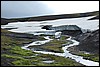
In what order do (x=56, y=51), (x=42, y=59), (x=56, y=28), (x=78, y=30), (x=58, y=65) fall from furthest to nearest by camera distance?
(x=56, y=28), (x=78, y=30), (x=56, y=51), (x=42, y=59), (x=58, y=65)

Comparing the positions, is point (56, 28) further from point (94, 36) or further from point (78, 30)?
point (94, 36)

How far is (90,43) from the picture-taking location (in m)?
63.0

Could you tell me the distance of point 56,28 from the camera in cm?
9962

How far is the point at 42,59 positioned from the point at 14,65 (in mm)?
8593

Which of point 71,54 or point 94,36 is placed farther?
point 94,36

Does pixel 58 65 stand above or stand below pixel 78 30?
above

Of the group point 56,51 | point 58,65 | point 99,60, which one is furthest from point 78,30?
point 58,65

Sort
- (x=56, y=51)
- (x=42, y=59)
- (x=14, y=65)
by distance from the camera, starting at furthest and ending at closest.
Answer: (x=56, y=51) < (x=42, y=59) < (x=14, y=65)

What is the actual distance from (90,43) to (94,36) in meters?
3.83

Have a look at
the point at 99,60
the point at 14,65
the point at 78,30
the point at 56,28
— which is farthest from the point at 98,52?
the point at 56,28

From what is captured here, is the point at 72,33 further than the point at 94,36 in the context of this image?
Yes

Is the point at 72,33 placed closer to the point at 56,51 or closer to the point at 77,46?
the point at 77,46

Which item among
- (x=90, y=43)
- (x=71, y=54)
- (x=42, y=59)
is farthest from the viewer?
(x=90, y=43)

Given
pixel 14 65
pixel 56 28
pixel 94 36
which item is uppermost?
pixel 14 65
